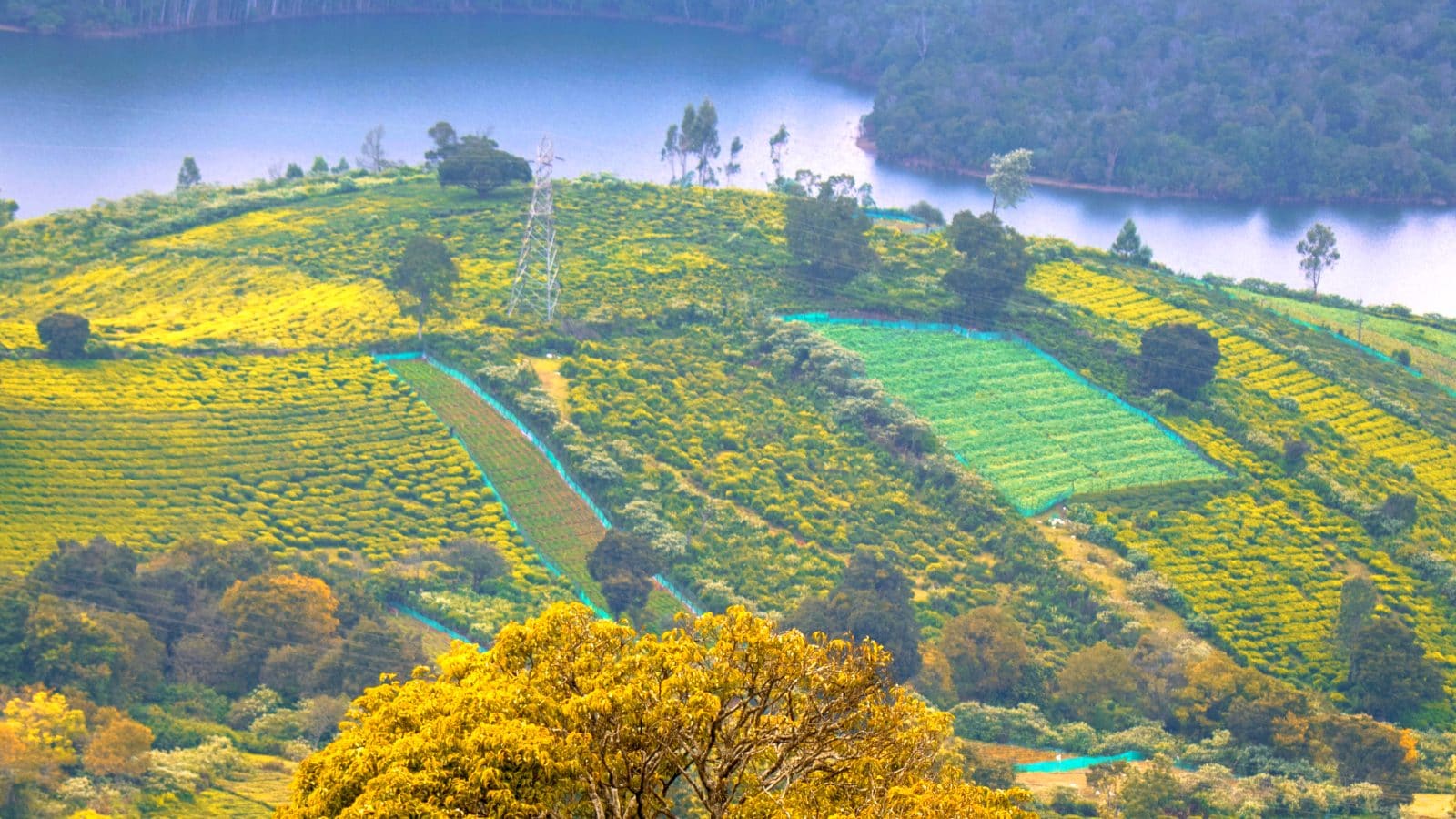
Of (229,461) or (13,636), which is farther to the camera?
(229,461)

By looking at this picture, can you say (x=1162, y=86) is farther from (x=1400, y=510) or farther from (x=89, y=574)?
(x=89, y=574)

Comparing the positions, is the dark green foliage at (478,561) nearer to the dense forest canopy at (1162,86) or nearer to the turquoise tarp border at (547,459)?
the turquoise tarp border at (547,459)

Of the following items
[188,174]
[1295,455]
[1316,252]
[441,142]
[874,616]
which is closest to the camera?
[874,616]

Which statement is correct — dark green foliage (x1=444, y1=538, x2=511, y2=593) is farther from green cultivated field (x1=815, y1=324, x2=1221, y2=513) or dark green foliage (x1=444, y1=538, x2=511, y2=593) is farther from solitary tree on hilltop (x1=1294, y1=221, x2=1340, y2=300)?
solitary tree on hilltop (x1=1294, y1=221, x2=1340, y2=300)

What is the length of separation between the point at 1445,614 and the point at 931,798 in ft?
113

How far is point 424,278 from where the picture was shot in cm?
5678

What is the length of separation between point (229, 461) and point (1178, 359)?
32.7 m

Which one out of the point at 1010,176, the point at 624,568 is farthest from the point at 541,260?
the point at 1010,176

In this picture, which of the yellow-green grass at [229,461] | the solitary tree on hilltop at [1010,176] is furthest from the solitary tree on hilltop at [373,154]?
the solitary tree on hilltop at [1010,176]

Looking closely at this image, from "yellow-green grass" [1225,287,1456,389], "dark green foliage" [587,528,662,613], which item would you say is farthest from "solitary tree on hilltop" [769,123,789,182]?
"dark green foliage" [587,528,662,613]

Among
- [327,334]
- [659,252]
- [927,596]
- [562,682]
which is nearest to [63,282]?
[327,334]

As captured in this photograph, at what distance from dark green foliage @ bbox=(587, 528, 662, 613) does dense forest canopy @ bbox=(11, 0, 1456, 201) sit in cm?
5888

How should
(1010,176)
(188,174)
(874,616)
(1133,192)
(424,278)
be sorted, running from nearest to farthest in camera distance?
(874,616)
(424,278)
(188,174)
(1010,176)
(1133,192)

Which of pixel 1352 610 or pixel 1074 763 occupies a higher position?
pixel 1352 610
